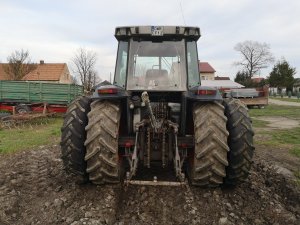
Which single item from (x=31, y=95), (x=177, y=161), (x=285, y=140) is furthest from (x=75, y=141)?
(x=31, y=95)

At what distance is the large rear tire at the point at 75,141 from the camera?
4660 mm

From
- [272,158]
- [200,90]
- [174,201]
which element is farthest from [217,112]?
[272,158]

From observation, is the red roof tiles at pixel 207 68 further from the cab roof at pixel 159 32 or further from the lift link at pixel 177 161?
the lift link at pixel 177 161

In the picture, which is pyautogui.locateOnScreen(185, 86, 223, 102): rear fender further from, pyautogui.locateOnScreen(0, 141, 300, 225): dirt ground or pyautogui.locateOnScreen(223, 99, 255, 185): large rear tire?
pyautogui.locateOnScreen(0, 141, 300, 225): dirt ground

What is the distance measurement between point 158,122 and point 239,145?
1158 millimetres

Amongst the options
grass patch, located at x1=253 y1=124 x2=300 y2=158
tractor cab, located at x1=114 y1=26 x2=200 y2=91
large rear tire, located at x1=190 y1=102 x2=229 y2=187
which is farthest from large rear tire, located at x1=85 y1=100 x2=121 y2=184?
grass patch, located at x1=253 y1=124 x2=300 y2=158

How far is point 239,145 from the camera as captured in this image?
4547 mm

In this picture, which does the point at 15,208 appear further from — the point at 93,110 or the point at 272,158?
the point at 272,158

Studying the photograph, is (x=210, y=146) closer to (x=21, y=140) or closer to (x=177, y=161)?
(x=177, y=161)

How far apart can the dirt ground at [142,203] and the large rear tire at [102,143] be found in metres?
0.36

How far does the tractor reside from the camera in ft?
14.5

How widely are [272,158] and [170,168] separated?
2817 mm

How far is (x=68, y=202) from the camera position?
4504 millimetres

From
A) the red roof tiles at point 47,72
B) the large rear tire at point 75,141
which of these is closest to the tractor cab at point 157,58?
the large rear tire at point 75,141
